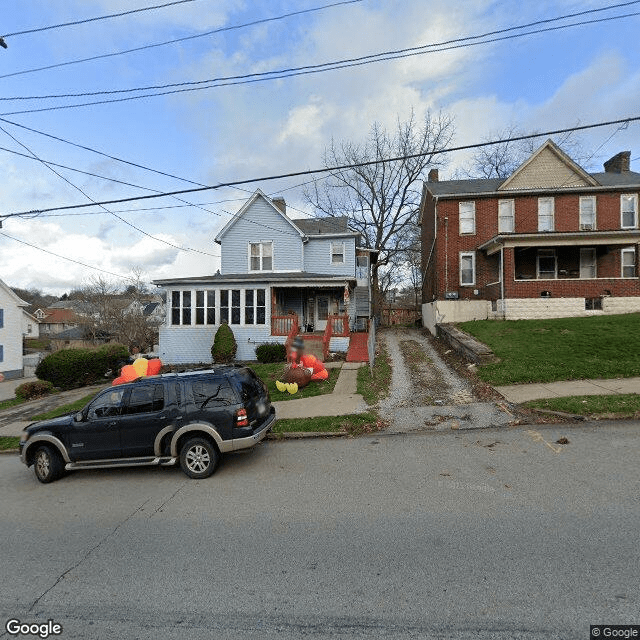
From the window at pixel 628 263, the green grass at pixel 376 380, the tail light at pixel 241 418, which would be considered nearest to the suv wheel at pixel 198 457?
the tail light at pixel 241 418

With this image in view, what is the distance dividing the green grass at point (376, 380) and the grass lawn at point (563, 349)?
2718 mm

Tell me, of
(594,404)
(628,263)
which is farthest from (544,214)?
(594,404)

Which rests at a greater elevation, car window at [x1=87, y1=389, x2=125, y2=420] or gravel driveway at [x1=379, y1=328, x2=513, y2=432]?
car window at [x1=87, y1=389, x2=125, y2=420]

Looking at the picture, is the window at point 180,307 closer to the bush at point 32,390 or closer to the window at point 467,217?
the bush at point 32,390

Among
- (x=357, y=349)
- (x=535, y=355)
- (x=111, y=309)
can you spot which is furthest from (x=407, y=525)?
(x=111, y=309)

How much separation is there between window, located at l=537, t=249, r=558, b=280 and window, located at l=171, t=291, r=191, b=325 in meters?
18.9

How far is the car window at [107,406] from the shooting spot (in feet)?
20.4

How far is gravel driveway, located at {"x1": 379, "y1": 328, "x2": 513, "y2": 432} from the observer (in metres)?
7.62

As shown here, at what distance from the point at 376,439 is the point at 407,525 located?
121 inches

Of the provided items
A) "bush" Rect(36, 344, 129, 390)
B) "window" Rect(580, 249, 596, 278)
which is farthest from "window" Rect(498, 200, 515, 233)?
"bush" Rect(36, 344, 129, 390)

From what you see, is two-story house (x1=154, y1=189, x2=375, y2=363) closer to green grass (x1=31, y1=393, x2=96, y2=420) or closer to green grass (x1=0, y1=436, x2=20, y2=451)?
green grass (x1=31, y1=393, x2=96, y2=420)

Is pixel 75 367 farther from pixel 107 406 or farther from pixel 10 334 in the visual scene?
pixel 10 334

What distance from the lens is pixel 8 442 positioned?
28.4ft

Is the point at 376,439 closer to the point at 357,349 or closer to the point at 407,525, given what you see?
the point at 407,525
